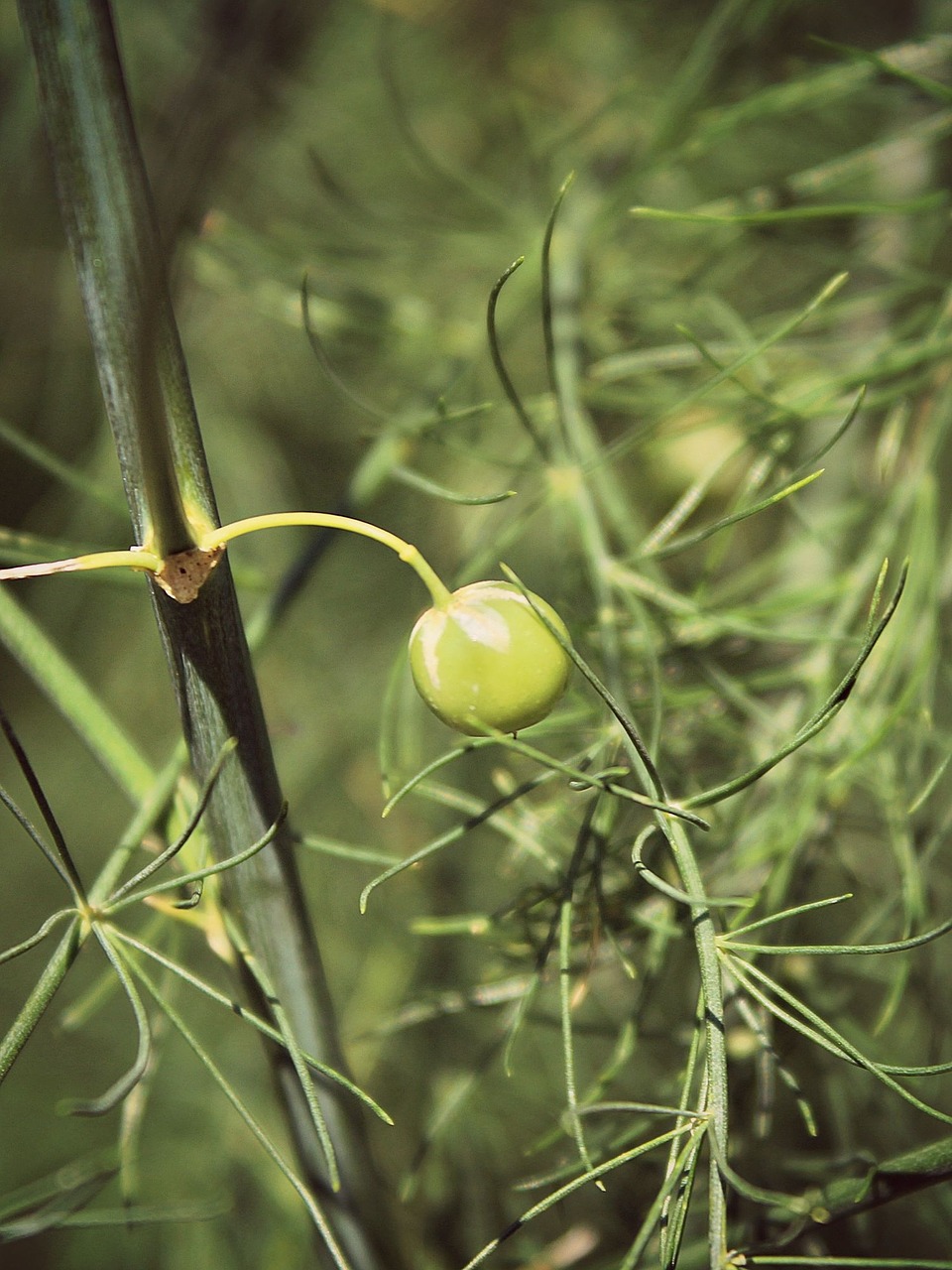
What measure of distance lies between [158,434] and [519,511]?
34 cm

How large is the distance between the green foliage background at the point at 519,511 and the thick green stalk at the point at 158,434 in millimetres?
86

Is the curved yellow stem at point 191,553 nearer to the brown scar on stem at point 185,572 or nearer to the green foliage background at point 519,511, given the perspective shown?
the brown scar on stem at point 185,572

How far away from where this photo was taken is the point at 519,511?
61cm

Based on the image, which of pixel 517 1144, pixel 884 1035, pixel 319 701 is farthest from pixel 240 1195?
pixel 884 1035

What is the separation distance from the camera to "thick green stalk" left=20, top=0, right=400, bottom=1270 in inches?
11.7

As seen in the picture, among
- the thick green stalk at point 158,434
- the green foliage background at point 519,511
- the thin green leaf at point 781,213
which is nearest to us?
the thick green stalk at point 158,434

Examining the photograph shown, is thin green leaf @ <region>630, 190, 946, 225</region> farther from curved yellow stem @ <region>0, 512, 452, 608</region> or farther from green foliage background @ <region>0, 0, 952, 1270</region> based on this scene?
curved yellow stem @ <region>0, 512, 452, 608</region>

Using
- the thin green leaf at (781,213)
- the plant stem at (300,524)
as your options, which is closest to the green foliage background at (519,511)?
the thin green leaf at (781,213)

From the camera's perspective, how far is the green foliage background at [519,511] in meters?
0.59

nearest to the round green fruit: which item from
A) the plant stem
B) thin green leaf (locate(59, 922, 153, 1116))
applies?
the plant stem

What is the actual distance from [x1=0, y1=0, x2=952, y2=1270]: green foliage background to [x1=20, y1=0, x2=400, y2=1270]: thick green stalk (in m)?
0.09

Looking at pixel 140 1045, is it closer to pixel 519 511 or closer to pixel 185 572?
pixel 185 572

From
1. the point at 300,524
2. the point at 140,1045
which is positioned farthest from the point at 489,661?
the point at 140,1045

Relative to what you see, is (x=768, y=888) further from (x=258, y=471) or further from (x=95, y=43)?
(x=258, y=471)
